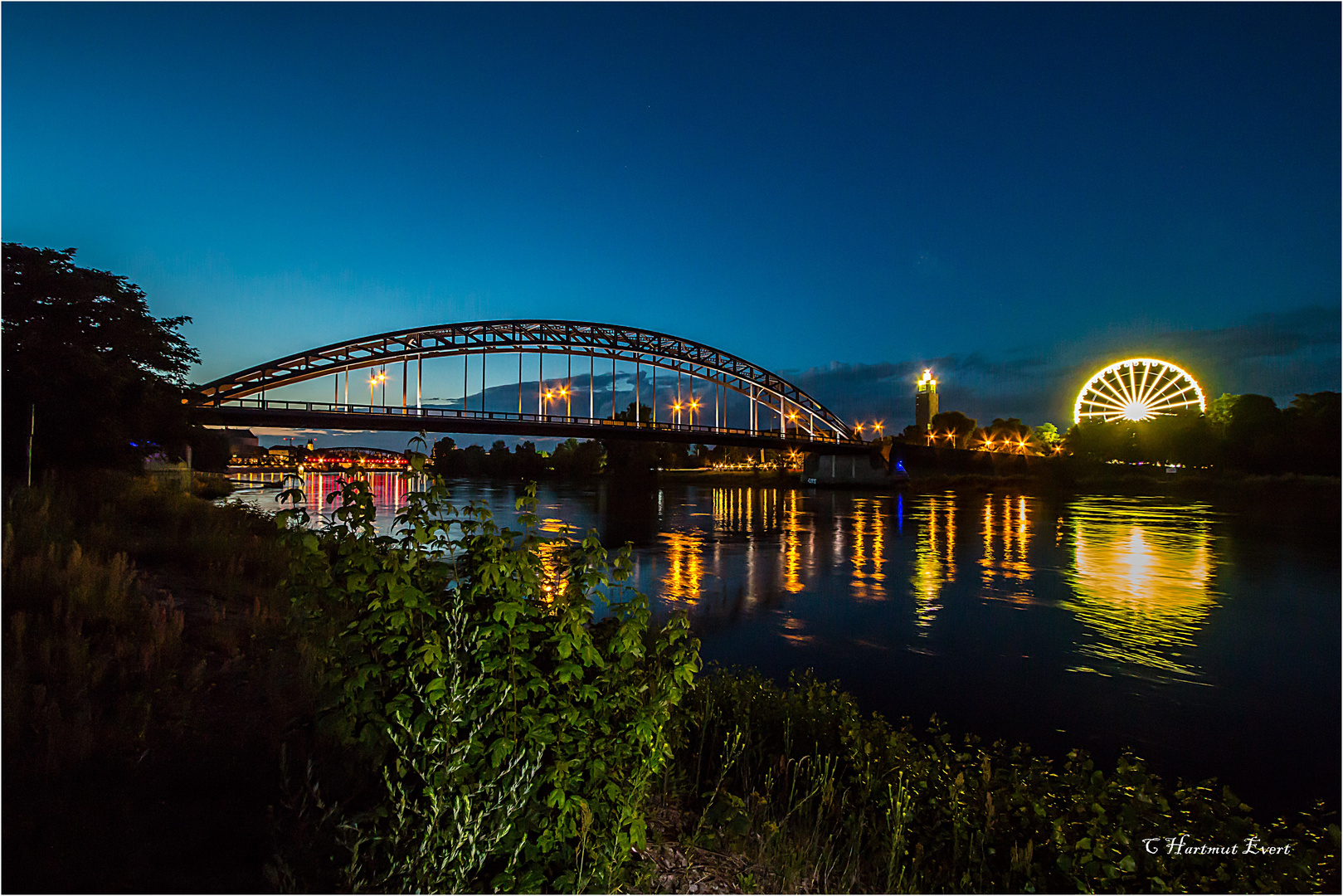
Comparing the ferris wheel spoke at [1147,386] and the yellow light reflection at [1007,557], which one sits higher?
the ferris wheel spoke at [1147,386]

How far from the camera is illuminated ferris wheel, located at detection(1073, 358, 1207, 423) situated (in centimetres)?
8188

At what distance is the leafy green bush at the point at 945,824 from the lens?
13.0 feet

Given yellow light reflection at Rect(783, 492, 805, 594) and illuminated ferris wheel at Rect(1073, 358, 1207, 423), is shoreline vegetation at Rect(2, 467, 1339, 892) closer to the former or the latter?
yellow light reflection at Rect(783, 492, 805, 594)

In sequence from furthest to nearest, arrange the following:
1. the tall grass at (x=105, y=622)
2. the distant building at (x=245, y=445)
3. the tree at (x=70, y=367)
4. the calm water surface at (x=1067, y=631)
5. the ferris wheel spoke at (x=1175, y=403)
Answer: the distant building at (x=245, y=445) < the ferris wheel spoke at (x=1175, y=403) < the tree at (x=70, y=367) < the calm water surface at (x=1067, y=631) < the tall grass at (x=105, y=622)

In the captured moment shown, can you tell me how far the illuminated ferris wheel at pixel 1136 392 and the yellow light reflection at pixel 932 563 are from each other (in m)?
57.8

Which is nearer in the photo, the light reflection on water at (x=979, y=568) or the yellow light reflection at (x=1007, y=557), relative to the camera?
the light reflection on water at (x=979, y=568)

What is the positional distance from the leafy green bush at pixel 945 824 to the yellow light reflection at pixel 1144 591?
19.5ft

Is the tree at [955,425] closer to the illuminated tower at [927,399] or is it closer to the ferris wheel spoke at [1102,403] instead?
the illuminated tower at [927,399]

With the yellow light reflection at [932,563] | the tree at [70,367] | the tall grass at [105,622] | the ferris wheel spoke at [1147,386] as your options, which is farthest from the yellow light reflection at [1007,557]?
the ferris wheel spoke at [1147,386]

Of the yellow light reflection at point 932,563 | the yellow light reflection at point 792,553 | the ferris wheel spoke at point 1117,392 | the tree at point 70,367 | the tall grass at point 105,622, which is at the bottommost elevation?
the yellow light reflection at point 792,553

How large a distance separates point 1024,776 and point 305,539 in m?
5.44

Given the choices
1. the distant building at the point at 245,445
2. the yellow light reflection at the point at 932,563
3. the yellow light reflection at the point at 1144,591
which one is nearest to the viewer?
the yellow light reflection at the point at 1144,591

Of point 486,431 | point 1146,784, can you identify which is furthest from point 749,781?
point 486,431

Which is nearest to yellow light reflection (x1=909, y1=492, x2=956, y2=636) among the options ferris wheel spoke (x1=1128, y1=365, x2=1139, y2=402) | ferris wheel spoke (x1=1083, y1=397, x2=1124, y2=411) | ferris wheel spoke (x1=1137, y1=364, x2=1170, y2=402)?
ferris wheel spoke (x1=1137, y1=364, x2=1170, y2=402)
